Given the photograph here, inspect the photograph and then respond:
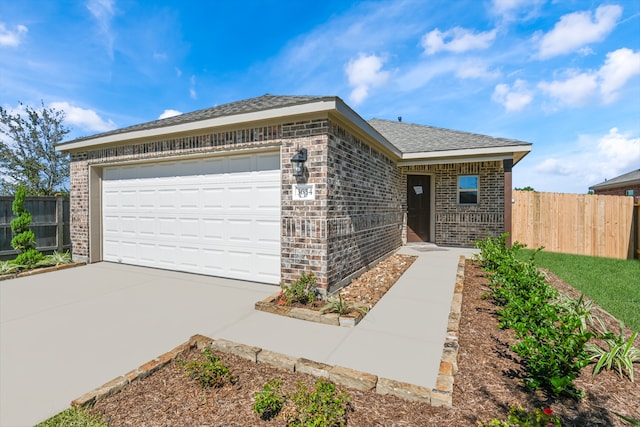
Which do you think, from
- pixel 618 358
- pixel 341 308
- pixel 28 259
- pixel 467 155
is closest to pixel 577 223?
pixel 467 155

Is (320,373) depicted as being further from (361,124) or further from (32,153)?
(32,153)

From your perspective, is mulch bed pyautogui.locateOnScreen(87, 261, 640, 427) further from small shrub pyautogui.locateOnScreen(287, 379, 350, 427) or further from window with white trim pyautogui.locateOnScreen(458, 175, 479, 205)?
window with white trim pyautogui.locateOnScreen(458, 175, 479, 205)

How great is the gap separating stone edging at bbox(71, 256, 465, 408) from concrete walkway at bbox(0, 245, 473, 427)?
0.13 meters

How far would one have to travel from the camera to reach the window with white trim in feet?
31.5

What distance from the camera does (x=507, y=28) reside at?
6.24m

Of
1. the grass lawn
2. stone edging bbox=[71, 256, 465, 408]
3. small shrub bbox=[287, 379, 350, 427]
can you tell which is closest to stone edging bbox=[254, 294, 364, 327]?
stone edging bbox=[71, 256, 465, 408]

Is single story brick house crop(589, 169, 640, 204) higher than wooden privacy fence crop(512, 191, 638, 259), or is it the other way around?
single story brick house crop(589, 169, 640, 204)

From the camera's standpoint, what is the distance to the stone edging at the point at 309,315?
3609 millimetres

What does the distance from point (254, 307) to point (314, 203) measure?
1774 mm

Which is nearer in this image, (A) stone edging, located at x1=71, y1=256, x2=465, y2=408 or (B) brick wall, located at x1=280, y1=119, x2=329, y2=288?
(A) stone edging, located at x1=71, y1=256, x2=465, y2=408

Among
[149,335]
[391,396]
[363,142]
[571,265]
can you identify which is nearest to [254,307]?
[149,335]

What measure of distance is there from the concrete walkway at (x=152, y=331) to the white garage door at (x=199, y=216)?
567mm

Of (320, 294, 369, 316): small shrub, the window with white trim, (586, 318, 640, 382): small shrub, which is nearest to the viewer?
(586, 318, 640, 382): small shrub

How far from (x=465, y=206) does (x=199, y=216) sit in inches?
325
